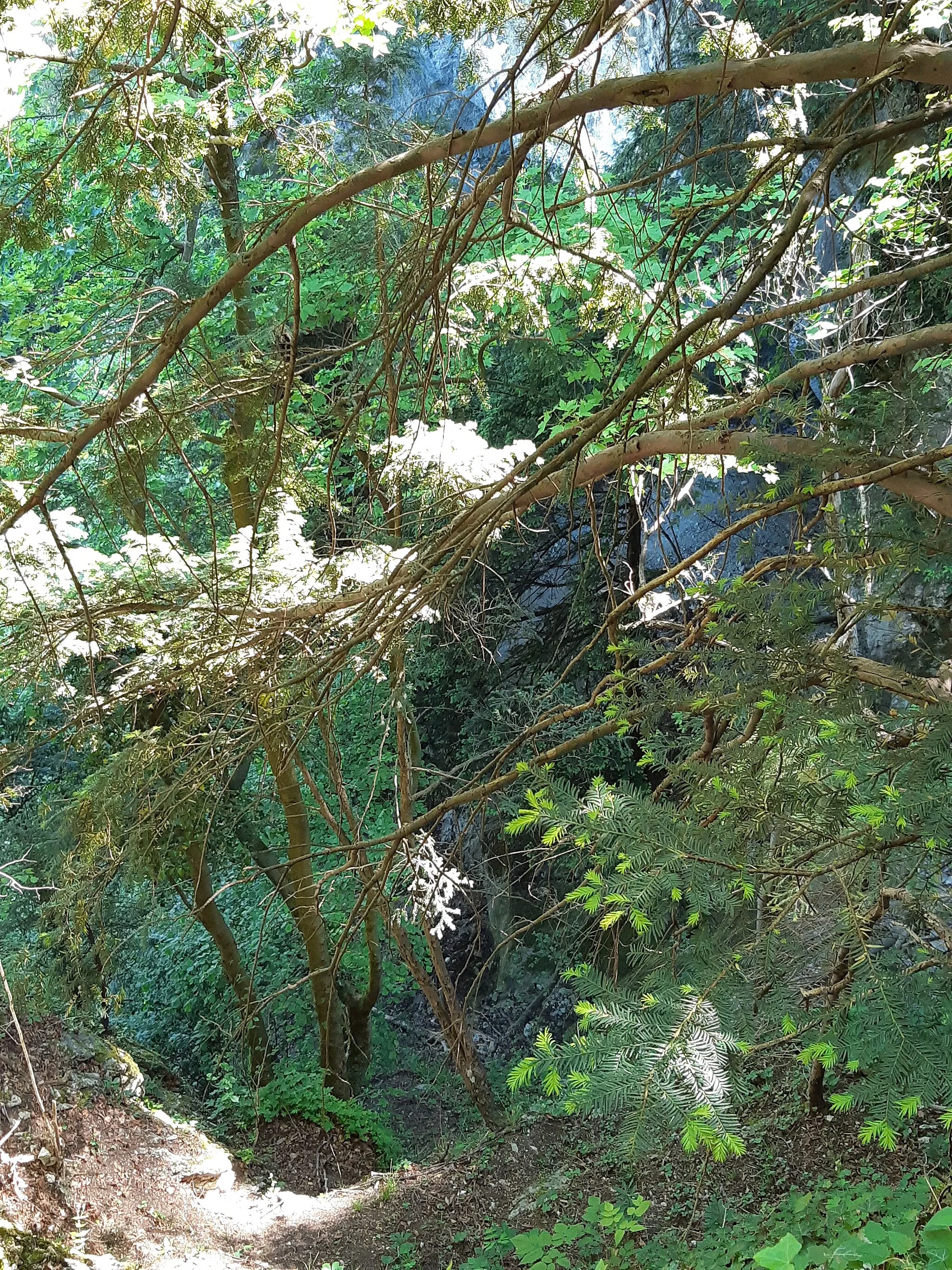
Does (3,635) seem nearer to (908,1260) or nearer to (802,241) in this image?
(802,241)

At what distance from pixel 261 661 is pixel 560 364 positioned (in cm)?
429

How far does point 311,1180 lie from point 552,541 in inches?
187

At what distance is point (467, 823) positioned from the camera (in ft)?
8.75

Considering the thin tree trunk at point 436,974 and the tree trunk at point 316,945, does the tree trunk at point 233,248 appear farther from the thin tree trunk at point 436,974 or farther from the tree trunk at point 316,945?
the tree trunk at point 316,945

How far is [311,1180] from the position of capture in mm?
6570

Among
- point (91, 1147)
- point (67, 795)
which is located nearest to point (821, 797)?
point (91, 1147)

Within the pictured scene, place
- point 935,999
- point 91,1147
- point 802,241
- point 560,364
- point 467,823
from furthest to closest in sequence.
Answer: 1. point 560,364
2. point 91,1147
3. point 802,241
4. point 467,823
5. point 935,999

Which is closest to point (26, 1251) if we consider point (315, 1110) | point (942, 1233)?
point (315, 1110)

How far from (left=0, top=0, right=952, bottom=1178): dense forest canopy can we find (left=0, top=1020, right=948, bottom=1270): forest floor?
379 millimetres

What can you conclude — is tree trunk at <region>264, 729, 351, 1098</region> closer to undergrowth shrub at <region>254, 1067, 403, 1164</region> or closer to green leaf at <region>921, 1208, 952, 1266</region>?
undergrowth shrub at <region>254, 1067, 403, 1164</region>

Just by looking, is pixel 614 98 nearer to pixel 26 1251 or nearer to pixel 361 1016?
pixel 26 1251

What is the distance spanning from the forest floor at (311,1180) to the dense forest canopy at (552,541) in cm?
38

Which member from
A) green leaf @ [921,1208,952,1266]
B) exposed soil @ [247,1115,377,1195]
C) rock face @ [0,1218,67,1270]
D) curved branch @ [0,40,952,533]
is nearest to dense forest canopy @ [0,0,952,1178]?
curved branch @ [0,40,952,533]

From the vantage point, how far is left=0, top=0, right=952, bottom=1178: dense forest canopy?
1.84 meters
